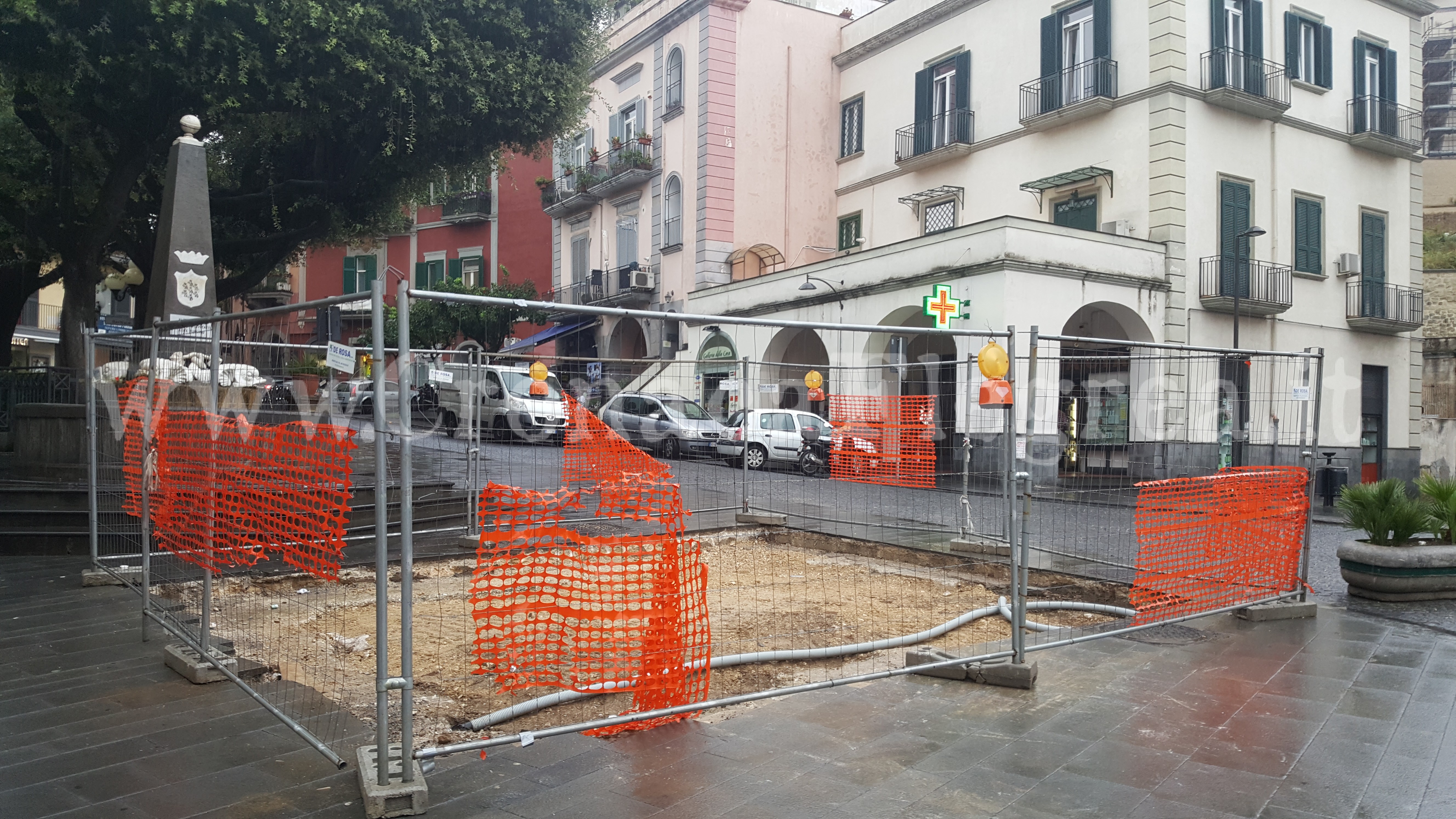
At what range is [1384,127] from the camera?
2288 cm

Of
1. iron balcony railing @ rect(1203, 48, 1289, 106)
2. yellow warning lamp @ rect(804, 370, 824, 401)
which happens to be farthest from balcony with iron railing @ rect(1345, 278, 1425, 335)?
yellow warning lamp @ rect(804, 370, 824, 401)

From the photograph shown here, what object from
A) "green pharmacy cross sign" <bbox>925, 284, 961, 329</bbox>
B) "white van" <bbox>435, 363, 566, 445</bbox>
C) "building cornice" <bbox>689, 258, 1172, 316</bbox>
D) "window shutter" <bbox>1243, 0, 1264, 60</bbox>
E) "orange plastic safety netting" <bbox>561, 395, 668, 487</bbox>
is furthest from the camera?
"window shutter" <bbox>1243, 0, 1264, 60</bbox>

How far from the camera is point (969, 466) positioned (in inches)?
376

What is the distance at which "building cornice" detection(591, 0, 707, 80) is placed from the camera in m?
26.6

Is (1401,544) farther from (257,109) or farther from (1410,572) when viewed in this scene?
(257,109)

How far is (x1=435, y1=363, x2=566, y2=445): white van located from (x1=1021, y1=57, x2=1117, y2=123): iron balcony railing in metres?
15.2

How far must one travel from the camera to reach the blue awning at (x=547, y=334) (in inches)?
1200

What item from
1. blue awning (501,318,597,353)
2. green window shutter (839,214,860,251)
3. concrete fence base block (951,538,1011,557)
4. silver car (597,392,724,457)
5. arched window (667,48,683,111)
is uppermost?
arched window (667,48,683,111)

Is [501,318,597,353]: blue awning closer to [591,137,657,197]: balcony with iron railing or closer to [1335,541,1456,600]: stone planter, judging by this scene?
[591,137,657,197]: balcony with iron railing

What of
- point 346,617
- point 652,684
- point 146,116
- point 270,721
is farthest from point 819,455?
point 146,116

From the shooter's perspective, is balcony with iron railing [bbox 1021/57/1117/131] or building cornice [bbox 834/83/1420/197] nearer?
building cornice [bbox 834/83/1420/197]

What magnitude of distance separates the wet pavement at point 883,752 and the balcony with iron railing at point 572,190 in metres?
27.1

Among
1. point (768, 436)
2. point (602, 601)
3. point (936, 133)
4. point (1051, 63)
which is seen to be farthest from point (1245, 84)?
point (602, 601)

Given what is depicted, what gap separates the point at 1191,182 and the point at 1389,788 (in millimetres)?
17983
